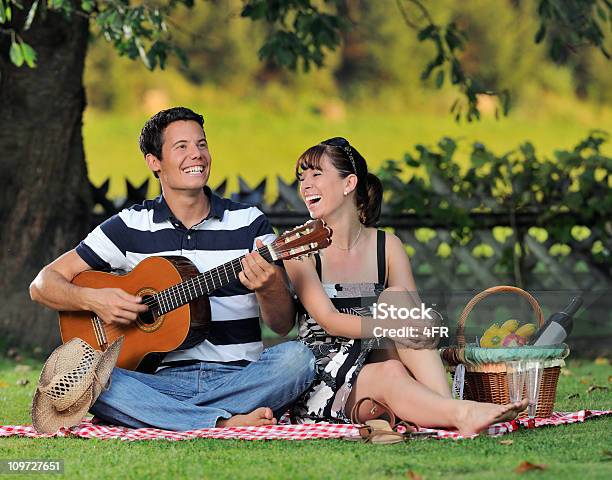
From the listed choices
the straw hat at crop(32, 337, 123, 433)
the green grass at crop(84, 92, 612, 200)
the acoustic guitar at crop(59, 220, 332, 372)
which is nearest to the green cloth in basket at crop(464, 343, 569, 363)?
the acoustic guitar at crop(59, 220, 332, 372)

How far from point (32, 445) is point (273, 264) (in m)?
0.95

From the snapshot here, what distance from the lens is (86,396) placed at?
13.4 ft

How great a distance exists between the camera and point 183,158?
439 cm

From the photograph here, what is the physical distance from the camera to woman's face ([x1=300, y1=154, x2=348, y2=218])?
4363 millimetres

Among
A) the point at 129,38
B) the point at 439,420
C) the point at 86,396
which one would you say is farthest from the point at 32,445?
the point at 129,38

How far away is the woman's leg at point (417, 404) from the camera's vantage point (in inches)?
149

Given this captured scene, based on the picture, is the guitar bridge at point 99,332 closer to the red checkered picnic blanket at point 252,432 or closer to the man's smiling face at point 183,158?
the red checkered picnic blanket at point 252,432

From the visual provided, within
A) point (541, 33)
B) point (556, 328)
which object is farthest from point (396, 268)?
point (541, 33)

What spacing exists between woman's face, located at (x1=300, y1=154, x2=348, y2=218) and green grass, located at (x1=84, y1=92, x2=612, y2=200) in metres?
14.7

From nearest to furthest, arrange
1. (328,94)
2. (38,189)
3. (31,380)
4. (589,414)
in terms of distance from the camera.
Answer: (589,414)
(31,380)
(38,189)
(328,94)

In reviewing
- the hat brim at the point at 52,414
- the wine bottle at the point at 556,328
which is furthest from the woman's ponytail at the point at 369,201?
the hat brim at the point at 52,414

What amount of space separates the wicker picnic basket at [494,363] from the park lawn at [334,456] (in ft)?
0.61

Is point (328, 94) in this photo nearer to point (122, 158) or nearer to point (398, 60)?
point (398, 60)

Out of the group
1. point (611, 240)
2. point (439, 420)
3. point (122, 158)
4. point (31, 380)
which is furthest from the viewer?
point (122, 158)
